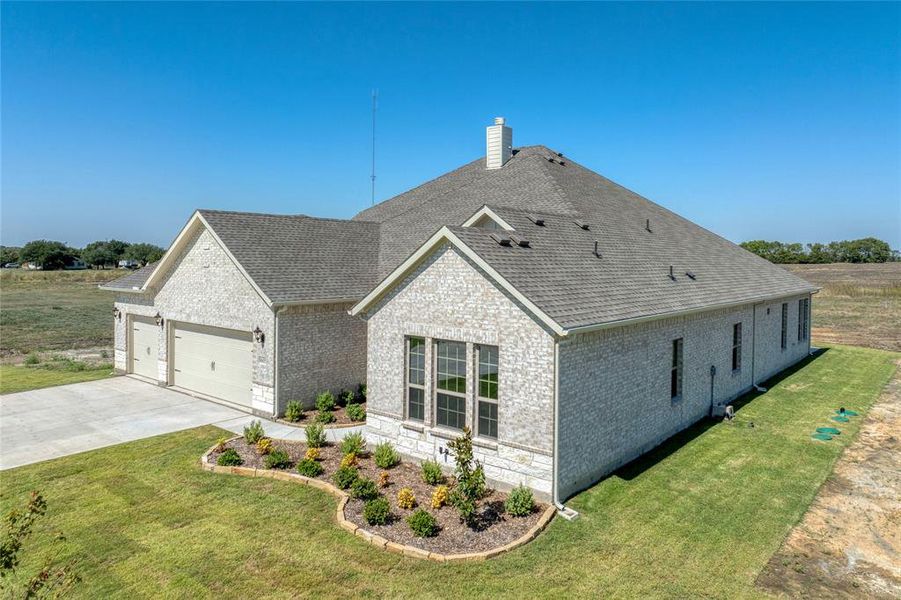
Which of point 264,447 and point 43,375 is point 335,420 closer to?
point 264,447

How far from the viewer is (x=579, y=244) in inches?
588

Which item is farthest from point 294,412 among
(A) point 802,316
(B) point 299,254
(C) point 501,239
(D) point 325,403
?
(A) point 802,316

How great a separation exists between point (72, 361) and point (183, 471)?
1724cm

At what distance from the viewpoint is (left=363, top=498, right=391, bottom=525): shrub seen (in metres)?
9.73

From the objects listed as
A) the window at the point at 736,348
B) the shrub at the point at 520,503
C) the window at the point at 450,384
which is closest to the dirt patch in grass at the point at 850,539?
the shrub at the point at 520,503

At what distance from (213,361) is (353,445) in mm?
8484

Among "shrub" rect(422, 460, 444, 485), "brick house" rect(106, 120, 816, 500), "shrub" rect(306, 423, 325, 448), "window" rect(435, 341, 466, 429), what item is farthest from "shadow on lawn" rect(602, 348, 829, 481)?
"shrub" rect(306, 423, 325, 448)

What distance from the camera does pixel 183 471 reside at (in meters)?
12.3

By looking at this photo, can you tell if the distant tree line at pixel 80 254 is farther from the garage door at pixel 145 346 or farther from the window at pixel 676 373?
the window at pixel 676 373

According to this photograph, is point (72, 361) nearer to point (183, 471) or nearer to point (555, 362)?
point (183, 471)

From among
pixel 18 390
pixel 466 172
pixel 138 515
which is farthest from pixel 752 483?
pixel 18 390

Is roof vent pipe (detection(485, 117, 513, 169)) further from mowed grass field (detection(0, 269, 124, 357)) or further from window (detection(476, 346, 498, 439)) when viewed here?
mowed grass field (detection(0, 269, 124, 357))

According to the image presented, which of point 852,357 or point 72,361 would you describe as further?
point 852,357

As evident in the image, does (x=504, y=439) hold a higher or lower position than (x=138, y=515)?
higher
